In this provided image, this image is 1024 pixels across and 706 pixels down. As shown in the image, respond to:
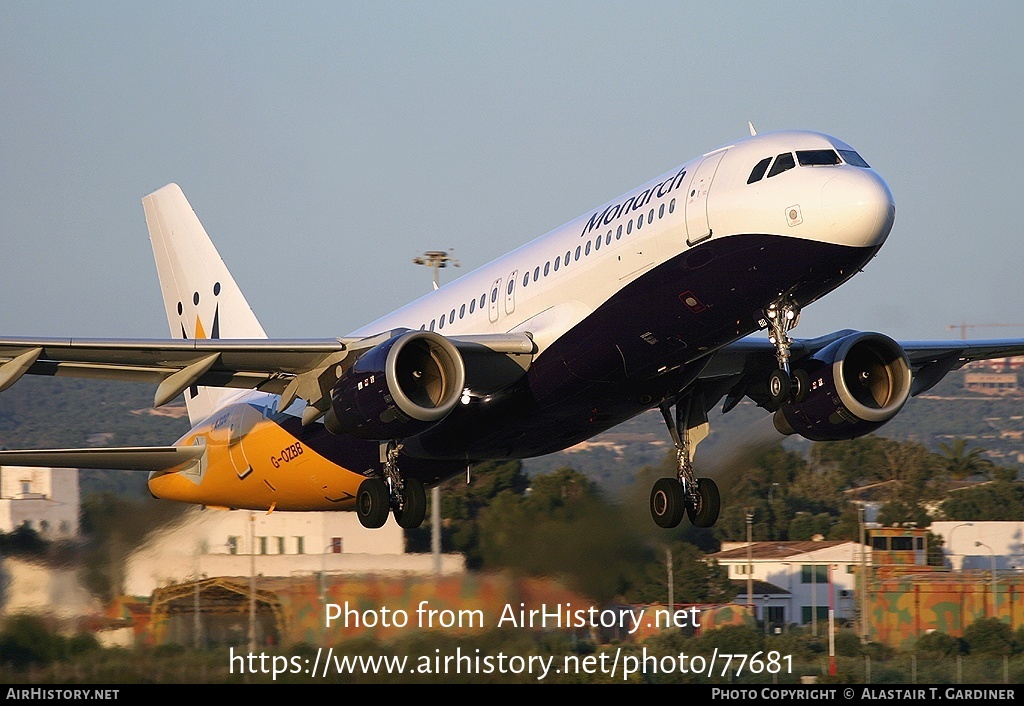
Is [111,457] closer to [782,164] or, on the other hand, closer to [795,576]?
[782,164]

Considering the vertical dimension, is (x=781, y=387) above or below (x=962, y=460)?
above

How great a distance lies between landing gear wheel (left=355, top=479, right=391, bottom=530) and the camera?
24.0m

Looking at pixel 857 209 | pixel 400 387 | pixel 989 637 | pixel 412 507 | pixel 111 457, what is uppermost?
pixel 857 209

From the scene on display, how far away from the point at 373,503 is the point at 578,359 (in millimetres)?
5140

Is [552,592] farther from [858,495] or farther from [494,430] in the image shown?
[858,495]

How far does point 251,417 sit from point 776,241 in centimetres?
1269

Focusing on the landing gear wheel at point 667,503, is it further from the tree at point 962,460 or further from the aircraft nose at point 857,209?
the tree at point 962,460

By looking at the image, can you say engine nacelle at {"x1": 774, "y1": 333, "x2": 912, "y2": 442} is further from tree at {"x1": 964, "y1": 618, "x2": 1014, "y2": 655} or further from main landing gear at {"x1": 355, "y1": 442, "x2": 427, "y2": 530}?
tree at {"x1": 964, "y1": 618, "x2": 1014, "y2": 655}

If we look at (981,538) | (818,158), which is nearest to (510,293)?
(818,158)

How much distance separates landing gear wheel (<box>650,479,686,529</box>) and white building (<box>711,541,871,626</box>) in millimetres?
8447

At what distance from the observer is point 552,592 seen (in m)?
27.2

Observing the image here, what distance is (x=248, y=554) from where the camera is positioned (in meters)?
28.2

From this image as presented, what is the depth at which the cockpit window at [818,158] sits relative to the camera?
18.9m

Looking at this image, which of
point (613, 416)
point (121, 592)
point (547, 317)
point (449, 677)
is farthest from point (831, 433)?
point (121, 592)
